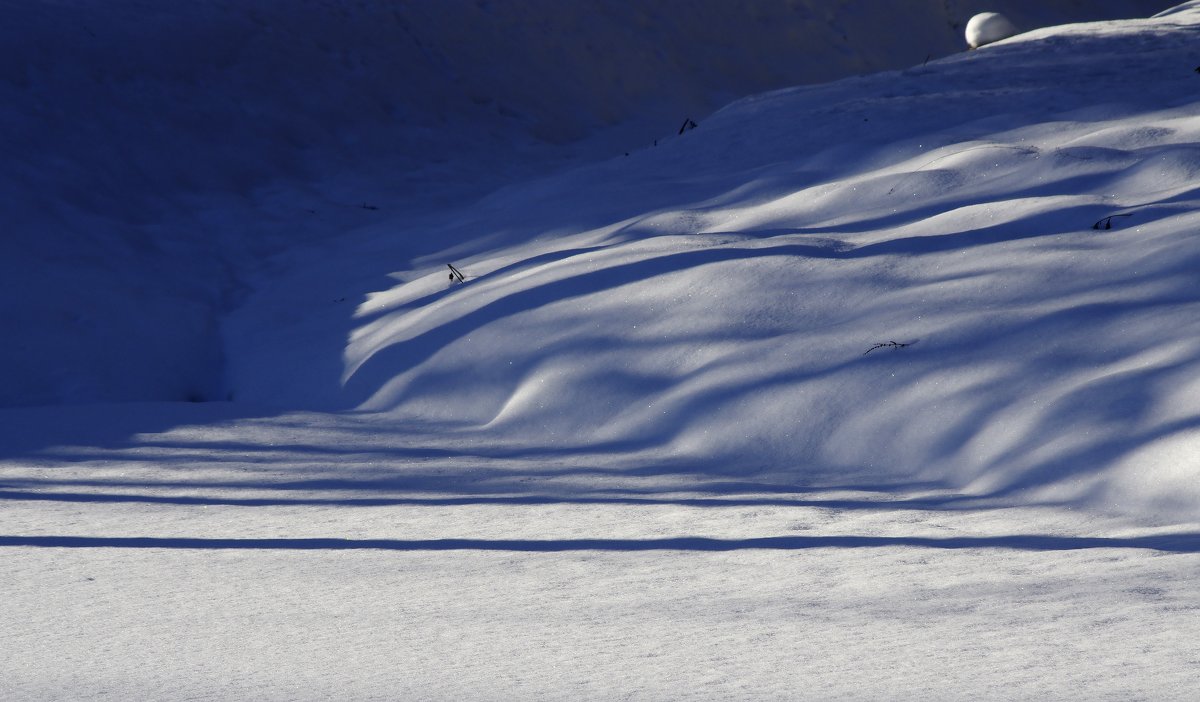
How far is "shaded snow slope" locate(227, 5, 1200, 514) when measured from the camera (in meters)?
3.17

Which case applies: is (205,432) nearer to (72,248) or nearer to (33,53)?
(72,248)

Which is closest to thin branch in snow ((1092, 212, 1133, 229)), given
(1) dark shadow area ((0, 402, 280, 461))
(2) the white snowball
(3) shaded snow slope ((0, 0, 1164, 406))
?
(1) dark shadow area ((0, 402, 280, 461))

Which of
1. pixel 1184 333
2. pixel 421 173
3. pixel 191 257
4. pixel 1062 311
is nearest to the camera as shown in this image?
pixel 1184 333

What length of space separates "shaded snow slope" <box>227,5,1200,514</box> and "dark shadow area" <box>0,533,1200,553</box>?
0.29m

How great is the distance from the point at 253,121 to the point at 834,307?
18.7ft

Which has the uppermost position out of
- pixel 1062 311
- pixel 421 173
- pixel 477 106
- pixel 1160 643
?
pixel 477 106

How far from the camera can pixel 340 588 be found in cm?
237

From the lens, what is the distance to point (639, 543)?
2666 mm

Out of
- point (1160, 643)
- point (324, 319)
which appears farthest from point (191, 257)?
point (1160, 643)

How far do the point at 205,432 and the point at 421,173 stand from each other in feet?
15.4

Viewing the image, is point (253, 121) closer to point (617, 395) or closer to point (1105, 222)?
point (617, 395)

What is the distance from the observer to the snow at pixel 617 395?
198 centimetres

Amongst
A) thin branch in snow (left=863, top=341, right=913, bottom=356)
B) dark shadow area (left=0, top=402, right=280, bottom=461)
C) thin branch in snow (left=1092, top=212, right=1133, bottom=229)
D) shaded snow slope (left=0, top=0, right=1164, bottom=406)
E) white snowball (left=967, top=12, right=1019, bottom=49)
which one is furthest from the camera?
white snowball (left=967, top=12, right=1019, bottom=49)

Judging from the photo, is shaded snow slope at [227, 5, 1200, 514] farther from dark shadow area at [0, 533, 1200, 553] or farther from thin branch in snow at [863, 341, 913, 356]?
dark shadow area at [0, 533, 1200, 553]
